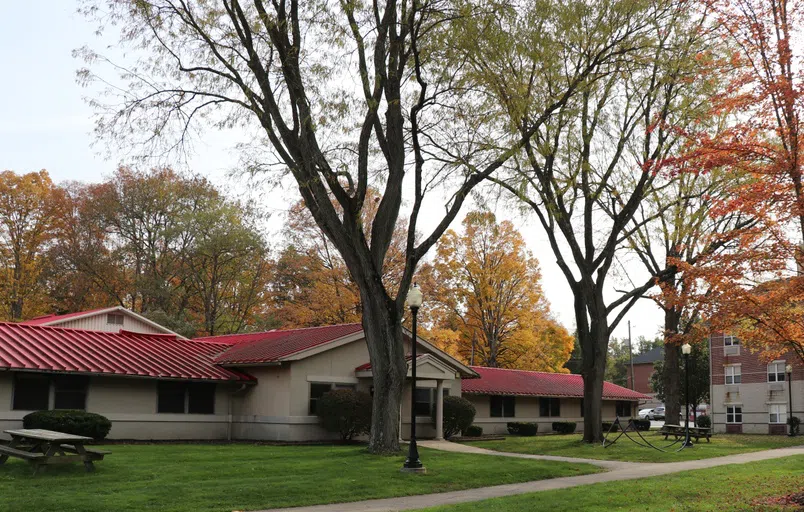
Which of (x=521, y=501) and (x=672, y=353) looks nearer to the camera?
(x=521, y=501)

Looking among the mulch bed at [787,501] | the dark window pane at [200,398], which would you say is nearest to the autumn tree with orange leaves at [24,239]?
the dark window pane at [200,398]

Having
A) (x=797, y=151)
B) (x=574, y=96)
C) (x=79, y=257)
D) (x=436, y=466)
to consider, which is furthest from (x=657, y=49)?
(x=79, y=257)

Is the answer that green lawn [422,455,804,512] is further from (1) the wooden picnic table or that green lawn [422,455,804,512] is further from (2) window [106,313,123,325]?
(2) window [106,313,123,325]

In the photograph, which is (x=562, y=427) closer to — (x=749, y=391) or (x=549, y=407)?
(x=549, y=407)

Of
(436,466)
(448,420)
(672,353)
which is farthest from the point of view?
(672,353)

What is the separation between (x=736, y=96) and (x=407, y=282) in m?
9.98

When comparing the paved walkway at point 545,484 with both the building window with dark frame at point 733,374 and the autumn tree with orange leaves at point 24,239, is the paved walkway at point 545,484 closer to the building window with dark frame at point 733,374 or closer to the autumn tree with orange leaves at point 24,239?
the building window with dark frame at point 733,374

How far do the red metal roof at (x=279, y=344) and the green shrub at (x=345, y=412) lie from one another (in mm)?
1929

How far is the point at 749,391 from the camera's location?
51406mm

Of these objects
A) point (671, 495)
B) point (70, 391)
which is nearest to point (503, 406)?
point (70, 391)

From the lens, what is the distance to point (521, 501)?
1321 centimetres

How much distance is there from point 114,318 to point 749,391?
4069cm

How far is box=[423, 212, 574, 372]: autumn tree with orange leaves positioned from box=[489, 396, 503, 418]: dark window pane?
8.20 m

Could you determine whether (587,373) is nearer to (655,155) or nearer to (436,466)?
(655,155)
